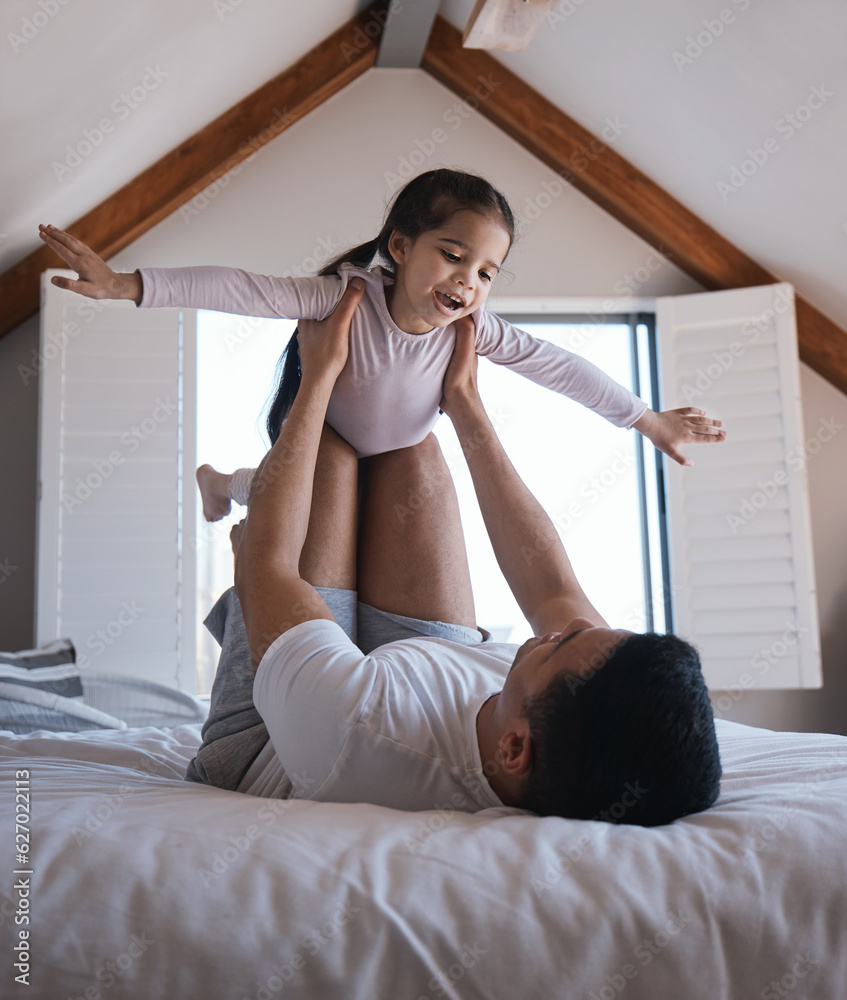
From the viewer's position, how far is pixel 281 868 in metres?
0.65

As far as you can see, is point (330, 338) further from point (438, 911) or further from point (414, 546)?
point (438, 911)

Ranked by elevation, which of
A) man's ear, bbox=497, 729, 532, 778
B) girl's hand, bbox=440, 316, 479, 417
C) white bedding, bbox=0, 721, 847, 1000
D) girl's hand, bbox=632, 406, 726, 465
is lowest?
white bedding, bbox=0, 721, 847, 1000

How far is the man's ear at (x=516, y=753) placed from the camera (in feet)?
2.67

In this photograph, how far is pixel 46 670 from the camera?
225cm

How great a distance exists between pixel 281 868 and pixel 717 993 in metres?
0.33

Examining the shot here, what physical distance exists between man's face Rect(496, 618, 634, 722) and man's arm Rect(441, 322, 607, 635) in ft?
1.05

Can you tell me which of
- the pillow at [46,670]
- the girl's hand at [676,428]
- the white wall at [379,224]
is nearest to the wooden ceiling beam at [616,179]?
the white wall at [379,224]

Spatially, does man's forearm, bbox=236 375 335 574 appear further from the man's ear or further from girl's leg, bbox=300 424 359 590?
the man's ear

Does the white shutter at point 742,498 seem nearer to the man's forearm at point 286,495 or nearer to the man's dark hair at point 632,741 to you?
the man's forearm at point 286,495

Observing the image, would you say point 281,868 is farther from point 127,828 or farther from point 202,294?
point 202,294

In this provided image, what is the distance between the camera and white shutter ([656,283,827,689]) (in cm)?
314

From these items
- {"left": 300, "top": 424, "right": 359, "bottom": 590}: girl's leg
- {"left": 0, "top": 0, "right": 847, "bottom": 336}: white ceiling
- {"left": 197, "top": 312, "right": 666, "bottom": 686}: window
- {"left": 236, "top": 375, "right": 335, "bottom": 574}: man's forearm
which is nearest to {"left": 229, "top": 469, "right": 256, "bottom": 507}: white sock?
{"left": 300, "top": 424, "right": 359, "bottom": 590}: girl's leg

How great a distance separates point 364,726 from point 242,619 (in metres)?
0.49

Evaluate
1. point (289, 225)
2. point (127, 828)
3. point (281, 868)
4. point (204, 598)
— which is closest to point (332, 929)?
point (281, 868)
